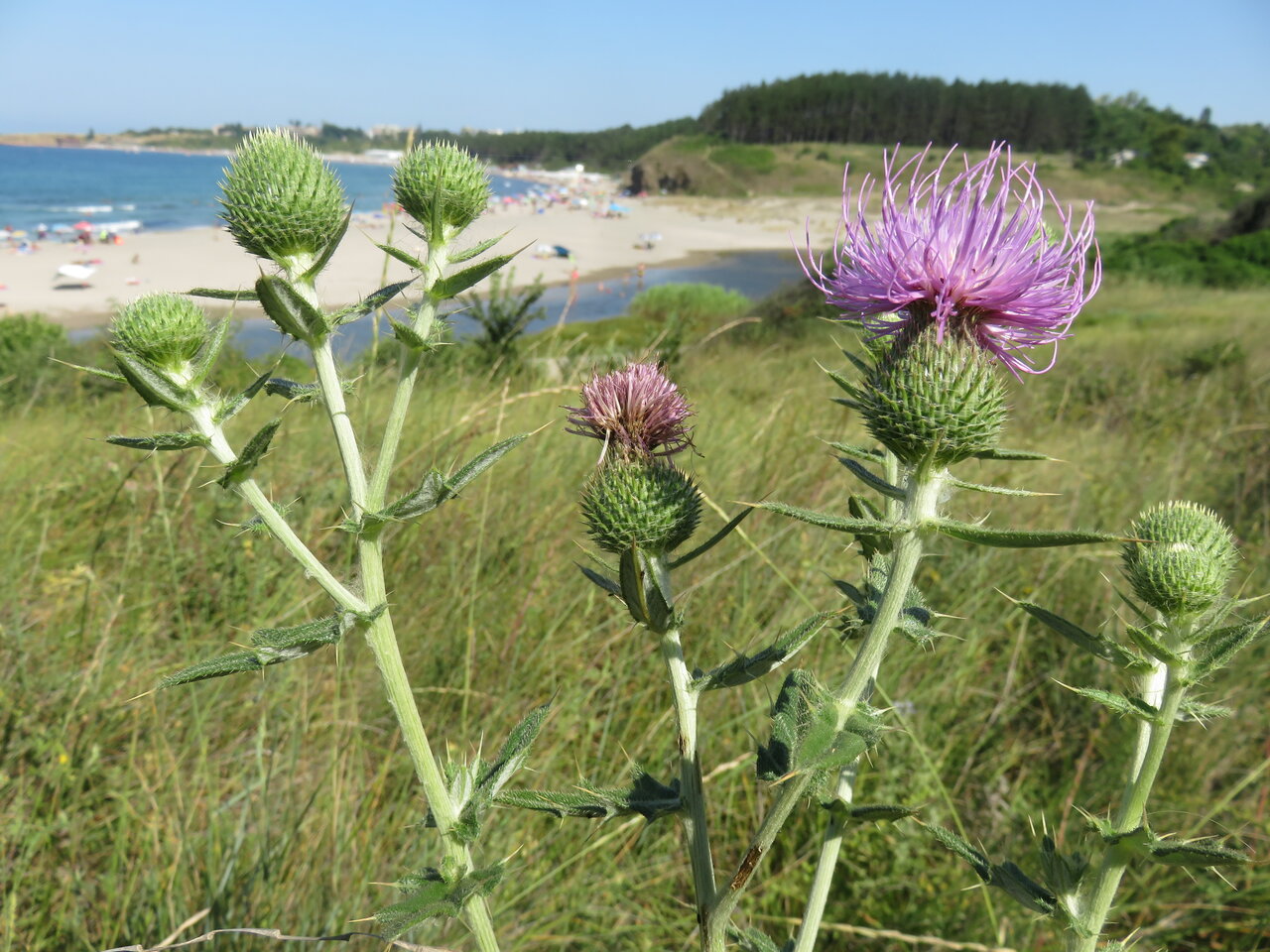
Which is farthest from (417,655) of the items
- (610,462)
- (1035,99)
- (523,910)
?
(1035,99)

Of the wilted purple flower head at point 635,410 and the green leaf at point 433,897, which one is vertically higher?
the wilted purple flower head at point 635,410

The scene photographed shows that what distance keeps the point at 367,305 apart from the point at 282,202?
480 mm

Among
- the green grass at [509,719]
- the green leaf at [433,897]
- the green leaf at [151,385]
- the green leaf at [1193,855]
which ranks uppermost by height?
the green leaf at [151,385]

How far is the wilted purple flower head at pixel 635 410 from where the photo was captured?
1840 mm

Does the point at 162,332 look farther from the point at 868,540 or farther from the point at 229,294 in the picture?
the point at 868,540

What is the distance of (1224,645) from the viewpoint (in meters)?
1.42

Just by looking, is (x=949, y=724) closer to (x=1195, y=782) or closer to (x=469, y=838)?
(x=1195, y=782)

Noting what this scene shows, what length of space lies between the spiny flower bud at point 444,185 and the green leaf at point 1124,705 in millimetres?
1571

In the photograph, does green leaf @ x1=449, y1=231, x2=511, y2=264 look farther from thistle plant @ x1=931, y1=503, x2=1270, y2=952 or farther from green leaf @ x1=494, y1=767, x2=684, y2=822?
thistle plant @ x1=931, y1=503, x2=1270, y2=952

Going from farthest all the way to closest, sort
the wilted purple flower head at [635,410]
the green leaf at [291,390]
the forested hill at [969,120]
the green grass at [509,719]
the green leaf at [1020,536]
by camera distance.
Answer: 1. the forested hill at [969,120]
2. the green grass at [509,719]
3. the wilted purple flower head at [635,410]
4. the green leaf at [291,390]
5. the green leaf at [1020,536]

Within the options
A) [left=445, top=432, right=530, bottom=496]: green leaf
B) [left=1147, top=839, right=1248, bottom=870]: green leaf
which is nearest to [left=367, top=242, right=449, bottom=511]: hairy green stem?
[left=445, top=432, right=530, bottom=496]: green leaf

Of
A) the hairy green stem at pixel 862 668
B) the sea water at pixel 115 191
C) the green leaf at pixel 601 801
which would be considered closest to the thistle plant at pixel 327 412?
the green leaf at pixel 601 801

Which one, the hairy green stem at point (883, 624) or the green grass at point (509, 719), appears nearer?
the hairy green stem at point (883, 624)

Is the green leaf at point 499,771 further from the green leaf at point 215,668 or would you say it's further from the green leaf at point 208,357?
the green leaf at point 208,357
